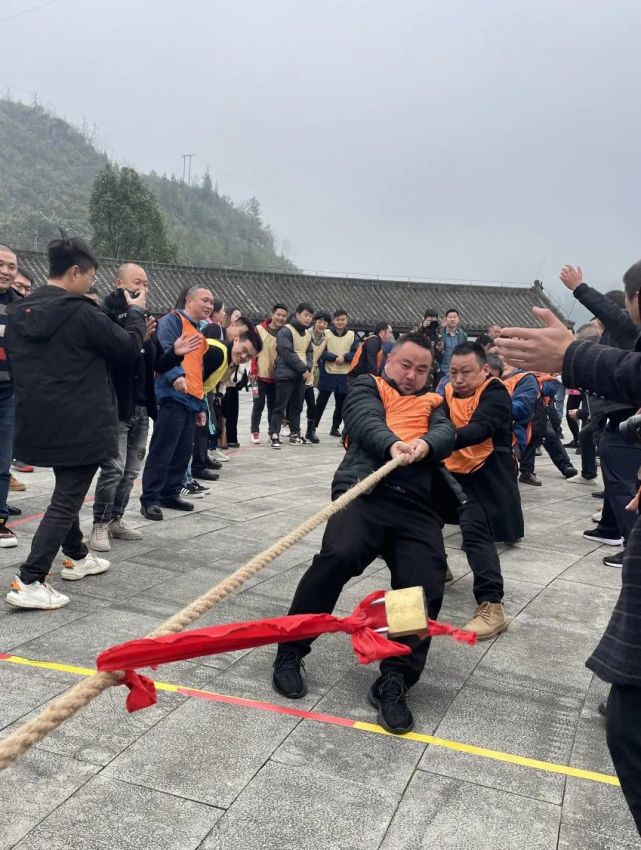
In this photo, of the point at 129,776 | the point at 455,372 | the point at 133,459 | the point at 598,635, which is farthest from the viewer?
the point at 133,459

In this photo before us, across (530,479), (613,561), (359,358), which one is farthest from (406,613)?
(359,358)

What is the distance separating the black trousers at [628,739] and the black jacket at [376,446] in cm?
186

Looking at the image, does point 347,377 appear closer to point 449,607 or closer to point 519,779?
point 449,607

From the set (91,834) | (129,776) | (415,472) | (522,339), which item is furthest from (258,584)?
(522,339)

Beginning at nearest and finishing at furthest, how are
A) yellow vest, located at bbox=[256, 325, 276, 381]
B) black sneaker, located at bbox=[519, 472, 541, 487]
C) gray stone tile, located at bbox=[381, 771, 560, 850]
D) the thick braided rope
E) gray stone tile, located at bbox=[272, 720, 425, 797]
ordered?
1. the thick braided rope
2. gray stone tile, located at bbox=[381, 771, 560, 850]
3. gray stone tile, located at bbox=[272, 720, 425, 797]
4. black sneaker, located at bbox=[519, 472, 541, 487]
5. yellow vest, located at bbox=[256, 325, 276, 381]

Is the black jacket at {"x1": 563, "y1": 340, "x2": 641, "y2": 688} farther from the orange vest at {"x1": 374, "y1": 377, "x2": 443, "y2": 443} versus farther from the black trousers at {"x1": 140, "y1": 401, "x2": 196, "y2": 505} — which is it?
the black trousers at {"x1": 140, "y1": 401, "x2": 196, "y2": 505}

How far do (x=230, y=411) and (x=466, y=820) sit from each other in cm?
846

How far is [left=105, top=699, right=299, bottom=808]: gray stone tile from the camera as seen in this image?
261 centimetres

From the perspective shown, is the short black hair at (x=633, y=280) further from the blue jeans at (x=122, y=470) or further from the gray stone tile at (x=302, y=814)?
the blue jeans at (x=122, y=470)

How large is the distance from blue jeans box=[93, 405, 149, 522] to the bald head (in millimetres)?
993

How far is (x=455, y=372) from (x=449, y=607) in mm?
1483

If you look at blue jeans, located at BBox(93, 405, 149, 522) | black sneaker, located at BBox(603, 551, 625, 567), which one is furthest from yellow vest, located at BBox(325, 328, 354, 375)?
black sneaker, located at BBox(603, 551, 625, 567)

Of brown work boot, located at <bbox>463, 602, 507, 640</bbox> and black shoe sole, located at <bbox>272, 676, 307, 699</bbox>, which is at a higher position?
brown work boot, located at <bbox>463, 602, 507, 640</bbox>

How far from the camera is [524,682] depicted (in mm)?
3668
